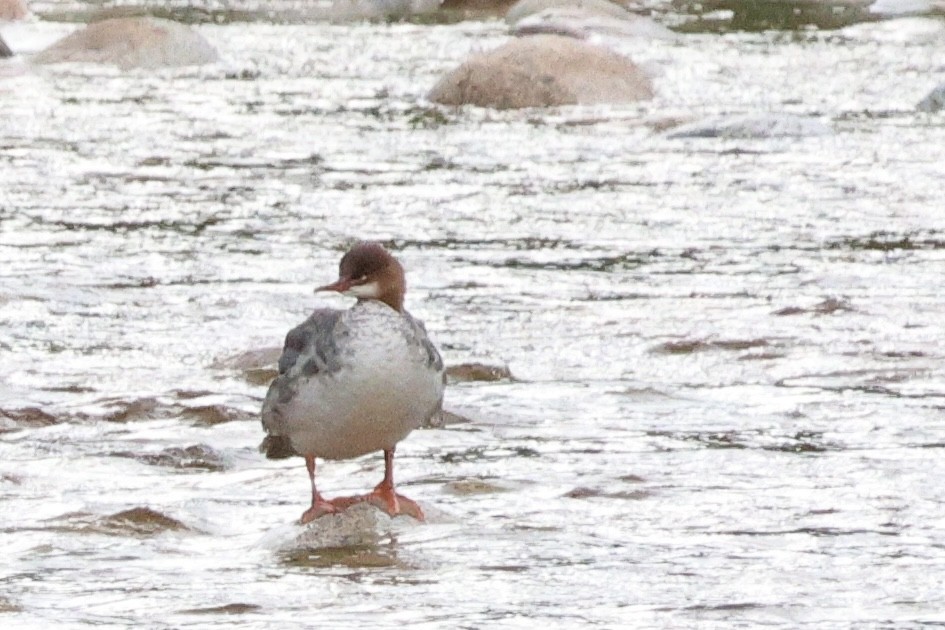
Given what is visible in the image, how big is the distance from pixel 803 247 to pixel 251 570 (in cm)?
533

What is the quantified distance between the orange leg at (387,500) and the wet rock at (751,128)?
7.94 m

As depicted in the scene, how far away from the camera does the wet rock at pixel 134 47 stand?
17000mm

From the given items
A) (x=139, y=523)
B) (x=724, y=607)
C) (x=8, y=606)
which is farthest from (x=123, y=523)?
(x=724, y=607)

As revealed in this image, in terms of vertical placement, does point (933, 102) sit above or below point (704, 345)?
above

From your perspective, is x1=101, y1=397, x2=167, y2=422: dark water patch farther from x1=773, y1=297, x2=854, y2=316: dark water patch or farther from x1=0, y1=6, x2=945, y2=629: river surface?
x1=773, y1=297, x2=854, y2=316: dark water patch

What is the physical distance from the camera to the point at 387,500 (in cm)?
581

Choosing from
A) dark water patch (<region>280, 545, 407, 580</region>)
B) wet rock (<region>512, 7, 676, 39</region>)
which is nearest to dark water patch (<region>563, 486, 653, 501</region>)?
dark water patch (<region>280, 545, 407, 580</region>)

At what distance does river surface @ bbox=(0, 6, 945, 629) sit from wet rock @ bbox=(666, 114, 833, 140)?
17 cm

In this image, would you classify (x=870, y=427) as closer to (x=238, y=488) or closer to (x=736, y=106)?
(x=238, y=488)

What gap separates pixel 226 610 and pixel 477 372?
292 centimetres

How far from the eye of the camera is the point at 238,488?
641 cm

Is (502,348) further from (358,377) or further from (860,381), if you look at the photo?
(358,377)

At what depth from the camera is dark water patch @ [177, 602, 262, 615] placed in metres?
5.09

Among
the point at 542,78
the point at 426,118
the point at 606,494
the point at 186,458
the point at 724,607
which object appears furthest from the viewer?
the point at 542,78
